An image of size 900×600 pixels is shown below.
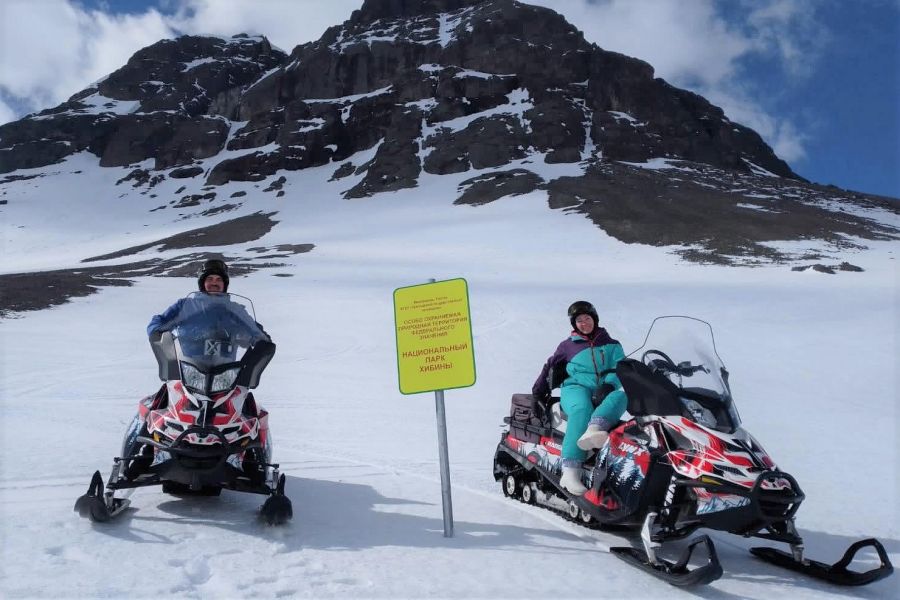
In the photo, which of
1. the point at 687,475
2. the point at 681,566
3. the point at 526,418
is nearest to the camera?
the point at 681,566

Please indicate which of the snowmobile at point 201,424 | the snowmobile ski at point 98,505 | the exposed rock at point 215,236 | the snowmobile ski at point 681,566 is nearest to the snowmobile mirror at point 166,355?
the snowmobile at point 201,424

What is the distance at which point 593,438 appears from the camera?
199 inches

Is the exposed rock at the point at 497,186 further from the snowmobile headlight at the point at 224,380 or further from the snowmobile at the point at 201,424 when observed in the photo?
the snowmobile headlight at the point at 224,380

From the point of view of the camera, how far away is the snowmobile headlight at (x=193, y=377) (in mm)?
4758

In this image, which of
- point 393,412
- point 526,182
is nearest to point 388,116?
point 526,182

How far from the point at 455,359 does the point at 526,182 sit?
219ft

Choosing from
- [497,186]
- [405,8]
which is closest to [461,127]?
[497,186]

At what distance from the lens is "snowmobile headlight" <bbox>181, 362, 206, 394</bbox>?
4758mm

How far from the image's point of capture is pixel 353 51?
12212 centimetres

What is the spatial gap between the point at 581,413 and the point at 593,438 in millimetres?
247

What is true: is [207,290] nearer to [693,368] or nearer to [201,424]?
[201,424]

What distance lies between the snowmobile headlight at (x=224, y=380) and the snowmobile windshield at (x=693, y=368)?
313 centimetres

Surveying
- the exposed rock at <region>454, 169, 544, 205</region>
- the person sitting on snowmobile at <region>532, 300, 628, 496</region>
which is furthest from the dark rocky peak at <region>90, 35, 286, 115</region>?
the person sitting on snowmobile at <region>532, 300, 628, 496</region>

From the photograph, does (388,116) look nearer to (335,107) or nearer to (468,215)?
(335,107)
